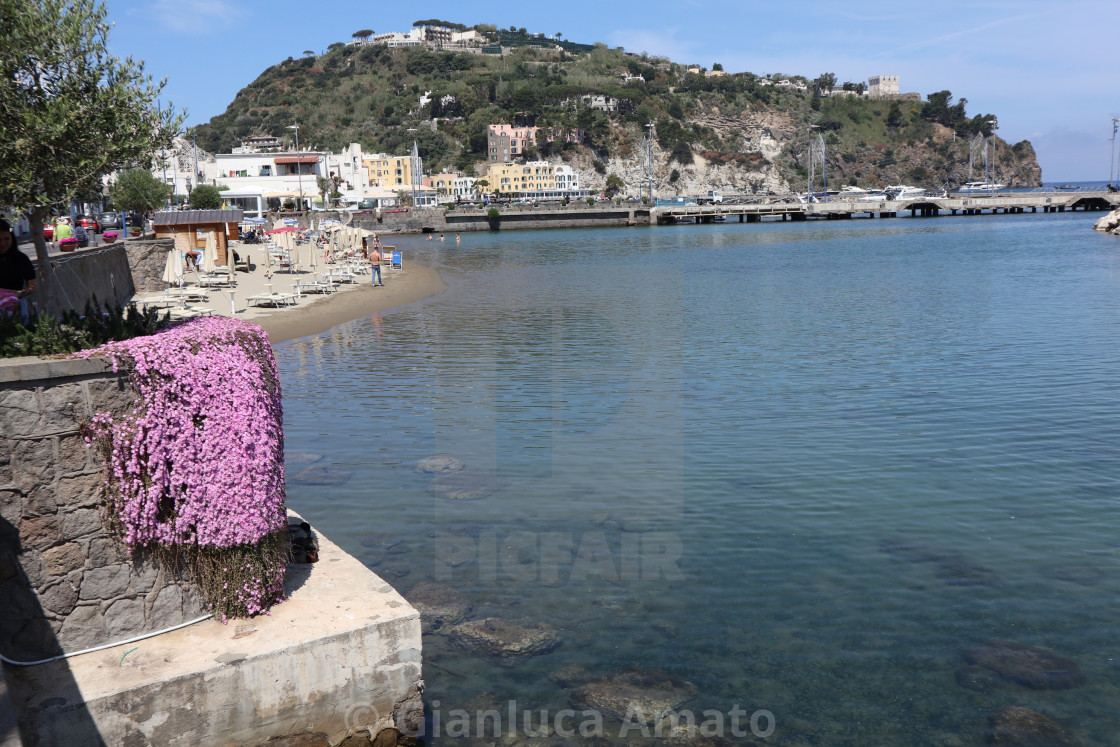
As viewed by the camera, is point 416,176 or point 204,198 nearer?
point 204,198

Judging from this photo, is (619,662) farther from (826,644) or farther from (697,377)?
(697,377)

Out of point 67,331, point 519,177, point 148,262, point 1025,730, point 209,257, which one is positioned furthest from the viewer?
point 519,177

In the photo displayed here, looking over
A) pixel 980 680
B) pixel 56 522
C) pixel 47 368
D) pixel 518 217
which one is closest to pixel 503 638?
pixel 56 522

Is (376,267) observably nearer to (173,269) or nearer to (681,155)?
(173,269)

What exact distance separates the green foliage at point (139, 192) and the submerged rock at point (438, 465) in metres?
41.1

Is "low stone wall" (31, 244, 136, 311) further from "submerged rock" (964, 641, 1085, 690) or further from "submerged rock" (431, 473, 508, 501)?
"submerged rock" (964, 641, 1085, 690)

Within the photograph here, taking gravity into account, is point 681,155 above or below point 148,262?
above

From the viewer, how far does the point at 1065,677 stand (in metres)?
6.69

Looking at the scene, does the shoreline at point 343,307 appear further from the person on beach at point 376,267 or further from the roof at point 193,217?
the roof at point 193,217

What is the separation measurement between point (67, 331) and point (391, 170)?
6552 inches

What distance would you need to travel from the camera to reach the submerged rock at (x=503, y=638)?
7184 millimetres

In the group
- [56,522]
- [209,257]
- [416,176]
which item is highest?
[416,176]

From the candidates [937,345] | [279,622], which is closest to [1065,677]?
[279,622]

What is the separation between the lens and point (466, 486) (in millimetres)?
11305
